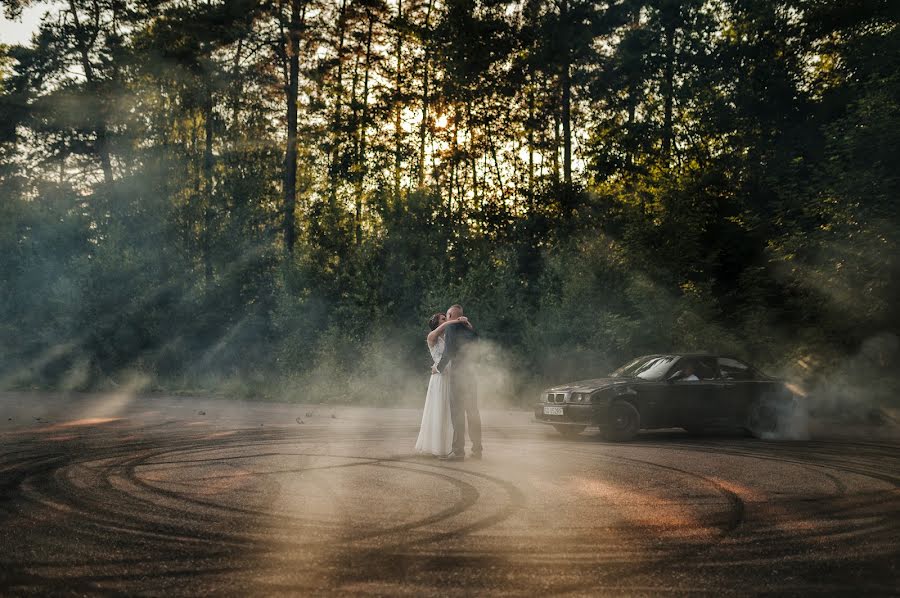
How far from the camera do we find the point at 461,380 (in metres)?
12.7

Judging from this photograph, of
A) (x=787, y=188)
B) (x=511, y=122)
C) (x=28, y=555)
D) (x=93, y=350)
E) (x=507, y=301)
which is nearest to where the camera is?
(x=28, y=555)

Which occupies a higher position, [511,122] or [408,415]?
[511,122]

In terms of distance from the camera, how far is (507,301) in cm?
2844

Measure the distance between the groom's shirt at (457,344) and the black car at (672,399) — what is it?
3.52m

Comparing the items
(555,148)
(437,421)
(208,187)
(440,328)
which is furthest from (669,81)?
(437,421)

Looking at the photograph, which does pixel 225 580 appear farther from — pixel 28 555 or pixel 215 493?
pixel 215 493

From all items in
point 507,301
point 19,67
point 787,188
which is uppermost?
point 19,67

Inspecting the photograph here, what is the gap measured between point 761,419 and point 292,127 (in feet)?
85.4

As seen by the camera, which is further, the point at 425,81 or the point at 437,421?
the point at 425,81

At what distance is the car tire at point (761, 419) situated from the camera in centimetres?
1667

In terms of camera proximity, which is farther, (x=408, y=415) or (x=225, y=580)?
(x=408, y=415)

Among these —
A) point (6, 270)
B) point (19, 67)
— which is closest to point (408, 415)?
point (6, 270)

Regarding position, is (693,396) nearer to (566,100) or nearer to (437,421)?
(437,421)

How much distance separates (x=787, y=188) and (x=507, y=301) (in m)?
8.50
